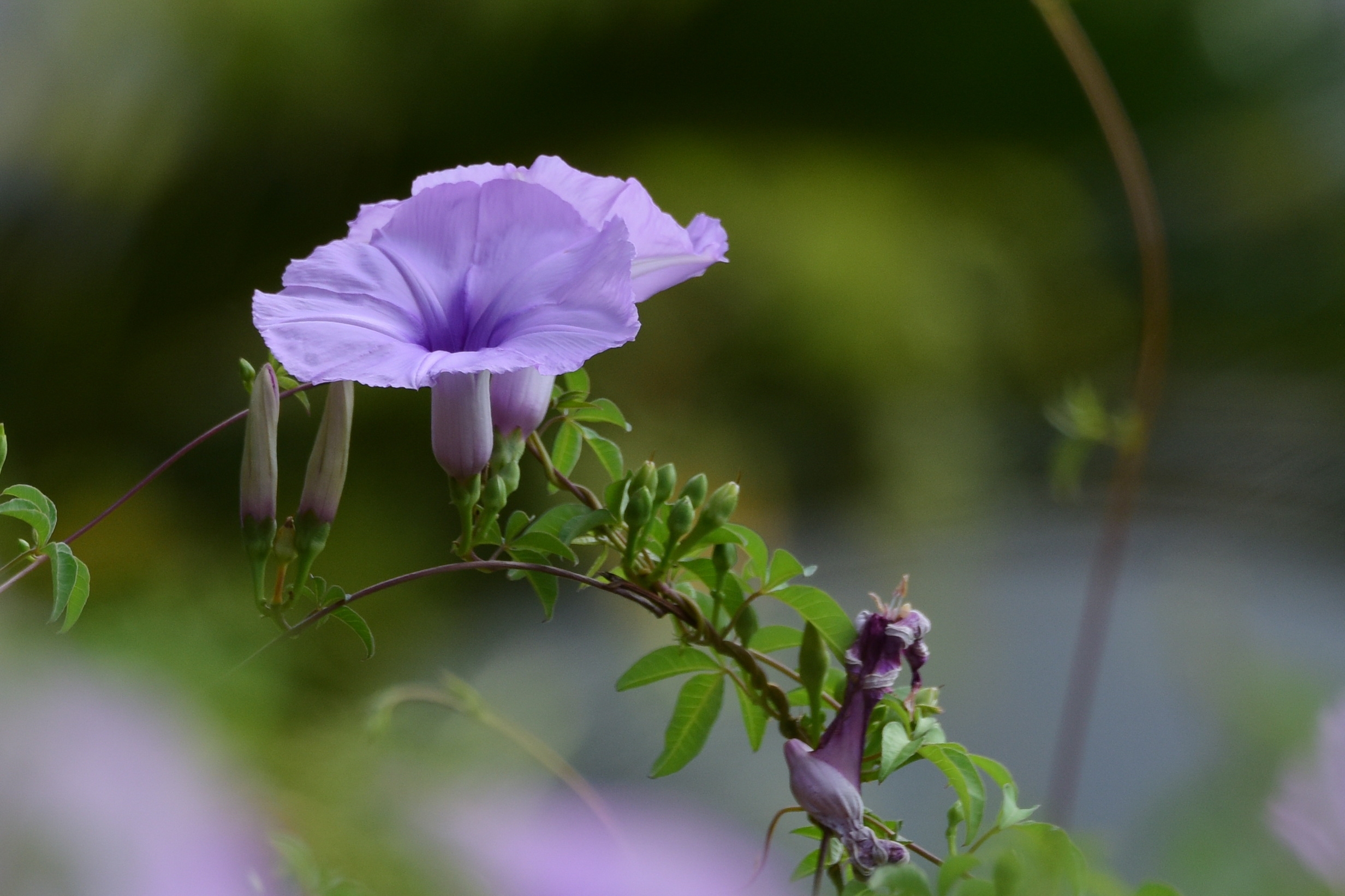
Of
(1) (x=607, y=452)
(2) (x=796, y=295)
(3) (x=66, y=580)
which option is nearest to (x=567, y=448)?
(1) (x=607, y=452)

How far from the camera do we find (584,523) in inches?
9.2

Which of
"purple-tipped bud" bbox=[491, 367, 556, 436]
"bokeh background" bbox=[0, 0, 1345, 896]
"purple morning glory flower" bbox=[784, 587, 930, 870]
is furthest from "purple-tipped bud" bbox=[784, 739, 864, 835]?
Result: "bokeh background" bbox=[0, 0, 1345, 896]

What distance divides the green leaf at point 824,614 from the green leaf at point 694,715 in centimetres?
3

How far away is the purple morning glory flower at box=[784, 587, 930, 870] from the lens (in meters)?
0.21

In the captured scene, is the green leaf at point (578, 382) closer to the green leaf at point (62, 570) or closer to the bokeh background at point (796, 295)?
the green leaf at point (62, 570)

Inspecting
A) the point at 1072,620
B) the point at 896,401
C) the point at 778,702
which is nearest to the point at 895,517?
the point at 896,401

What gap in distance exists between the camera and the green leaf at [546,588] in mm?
239

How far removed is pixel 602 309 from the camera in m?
0.22

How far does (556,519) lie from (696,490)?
0.03m

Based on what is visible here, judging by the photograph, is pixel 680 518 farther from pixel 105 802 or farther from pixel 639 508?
pixel 105 802

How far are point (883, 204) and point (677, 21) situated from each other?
0.48 metres

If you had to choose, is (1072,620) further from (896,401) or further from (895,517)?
(896,401)

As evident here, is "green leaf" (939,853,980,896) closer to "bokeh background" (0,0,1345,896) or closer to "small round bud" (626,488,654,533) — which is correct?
"small round bud" (626,488,654,533)

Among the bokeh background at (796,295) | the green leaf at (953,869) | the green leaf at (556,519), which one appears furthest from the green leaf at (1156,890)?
the bokeh background at (796,295)
